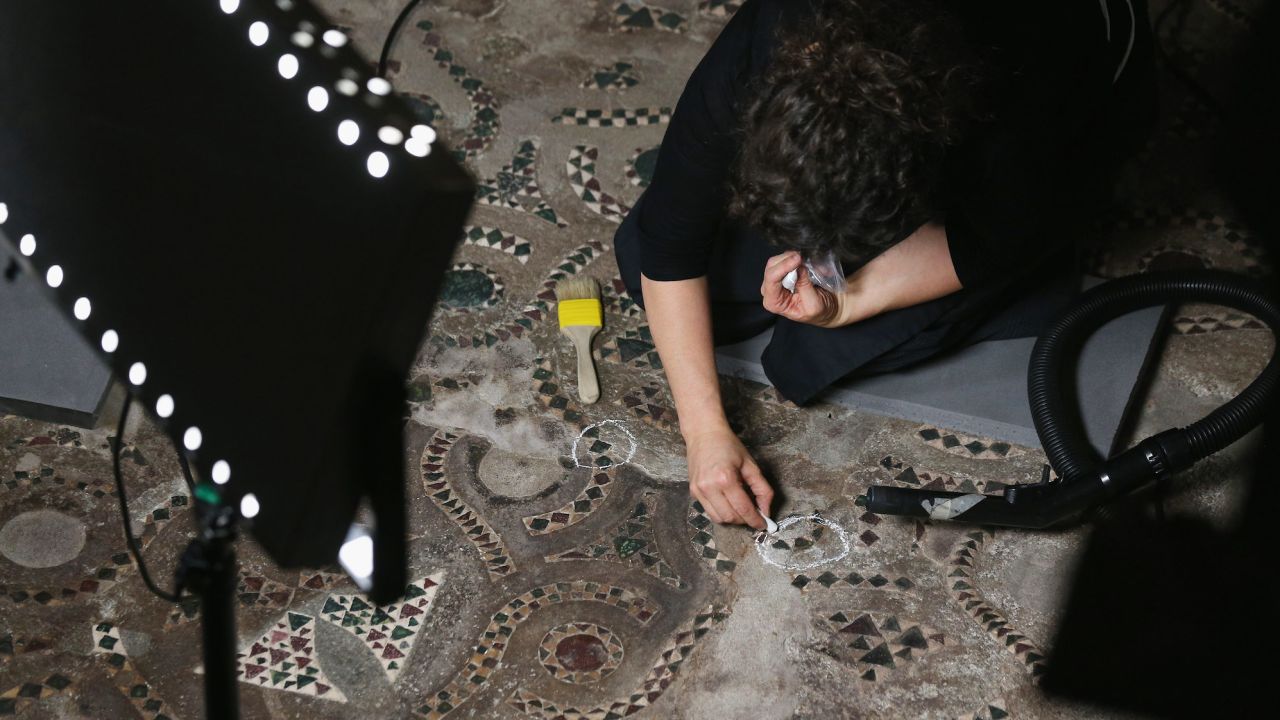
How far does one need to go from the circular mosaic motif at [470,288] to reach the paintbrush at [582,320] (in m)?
0.11

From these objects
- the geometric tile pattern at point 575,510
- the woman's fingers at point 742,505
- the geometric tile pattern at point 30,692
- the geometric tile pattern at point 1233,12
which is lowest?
the geometric tile pattern at point 30,692

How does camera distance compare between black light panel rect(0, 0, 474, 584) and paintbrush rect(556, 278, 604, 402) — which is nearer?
black light panel rect(0, 0, 474, 584)

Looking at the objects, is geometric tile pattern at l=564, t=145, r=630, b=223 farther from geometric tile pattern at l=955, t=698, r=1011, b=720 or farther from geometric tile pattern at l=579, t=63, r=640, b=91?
geometric tile pattern at l=955, t=698, r=1011, b=720

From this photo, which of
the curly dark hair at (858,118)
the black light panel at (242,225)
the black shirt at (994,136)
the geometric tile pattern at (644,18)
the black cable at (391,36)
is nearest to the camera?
the black light panel at (242,225)

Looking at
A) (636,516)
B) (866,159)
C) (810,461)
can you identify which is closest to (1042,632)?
(810,461)

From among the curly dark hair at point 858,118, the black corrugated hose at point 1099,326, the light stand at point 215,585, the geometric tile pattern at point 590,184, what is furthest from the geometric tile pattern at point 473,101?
the light stand at point 215,585

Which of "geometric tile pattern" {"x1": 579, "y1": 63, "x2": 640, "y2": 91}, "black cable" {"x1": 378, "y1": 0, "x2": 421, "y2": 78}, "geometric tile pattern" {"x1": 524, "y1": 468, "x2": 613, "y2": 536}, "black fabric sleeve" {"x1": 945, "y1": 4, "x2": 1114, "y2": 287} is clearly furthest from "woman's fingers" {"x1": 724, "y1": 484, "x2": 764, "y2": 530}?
"black cable" {"x1": 378, "y1": 0, "x2": 421, "y2": 78}

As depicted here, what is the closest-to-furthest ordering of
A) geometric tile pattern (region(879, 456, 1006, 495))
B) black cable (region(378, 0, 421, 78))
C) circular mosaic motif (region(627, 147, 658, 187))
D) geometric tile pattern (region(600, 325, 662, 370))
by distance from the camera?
geometric tile pattern (region(879, 456, 1006, 495)) < geometric tile pattern (region(600, 325, 662, 370)) < circular mosaic motif (region(627, 147, 658, 187)) < black cable (region(378, 0, 421, 78))

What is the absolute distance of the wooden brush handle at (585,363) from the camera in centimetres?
160

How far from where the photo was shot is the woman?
41.5 inches

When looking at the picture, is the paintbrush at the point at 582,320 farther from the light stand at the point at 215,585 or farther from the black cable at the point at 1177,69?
the black cable at the point at 1177,69

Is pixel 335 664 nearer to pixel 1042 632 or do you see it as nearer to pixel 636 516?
pixel 636 516

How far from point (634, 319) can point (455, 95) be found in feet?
2.08

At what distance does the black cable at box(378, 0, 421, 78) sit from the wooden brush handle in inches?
28.7
